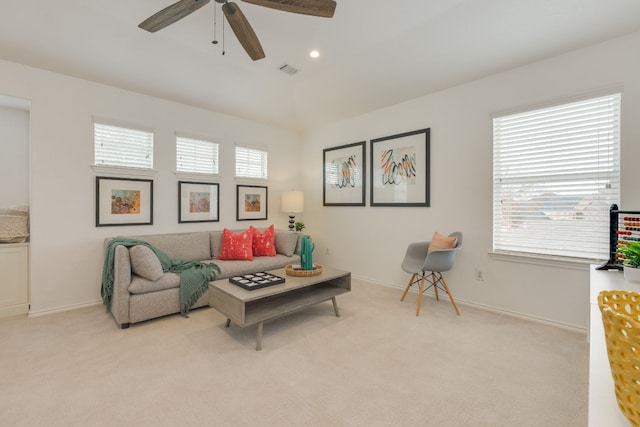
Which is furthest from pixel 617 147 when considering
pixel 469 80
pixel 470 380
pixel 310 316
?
pixel 310 316

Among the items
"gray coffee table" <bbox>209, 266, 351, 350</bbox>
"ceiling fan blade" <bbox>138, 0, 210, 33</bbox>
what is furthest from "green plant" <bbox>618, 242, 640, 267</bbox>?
"ceiling fan blade" <bbox>138, 0, 210, 33</bbox>

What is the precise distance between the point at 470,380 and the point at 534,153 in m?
2.42

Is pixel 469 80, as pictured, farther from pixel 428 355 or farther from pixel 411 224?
pixel 428 355

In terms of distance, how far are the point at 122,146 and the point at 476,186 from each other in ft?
14.5

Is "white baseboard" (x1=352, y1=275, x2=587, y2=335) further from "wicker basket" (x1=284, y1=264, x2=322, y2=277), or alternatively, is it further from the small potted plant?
"wicker basket" (x1=284, y1=264, x2=322, y2=277)

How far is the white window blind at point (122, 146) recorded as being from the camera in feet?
11.7

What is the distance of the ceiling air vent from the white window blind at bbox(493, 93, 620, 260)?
99.9 inches

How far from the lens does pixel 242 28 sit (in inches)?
87.3

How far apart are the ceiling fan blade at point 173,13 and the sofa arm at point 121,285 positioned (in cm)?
204

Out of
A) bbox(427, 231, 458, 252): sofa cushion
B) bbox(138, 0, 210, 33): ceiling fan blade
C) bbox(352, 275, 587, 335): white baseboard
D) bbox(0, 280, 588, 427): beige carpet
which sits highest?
bbox(138, 0, 210, 33): ceiling fan blade

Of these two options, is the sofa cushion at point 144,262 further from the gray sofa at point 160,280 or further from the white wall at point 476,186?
the white wall at point 476,186

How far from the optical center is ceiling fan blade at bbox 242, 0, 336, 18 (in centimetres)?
193

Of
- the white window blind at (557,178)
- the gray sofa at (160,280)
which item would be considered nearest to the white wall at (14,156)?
the gray sofa at (160,280)

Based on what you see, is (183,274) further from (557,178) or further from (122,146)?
(557,178)
